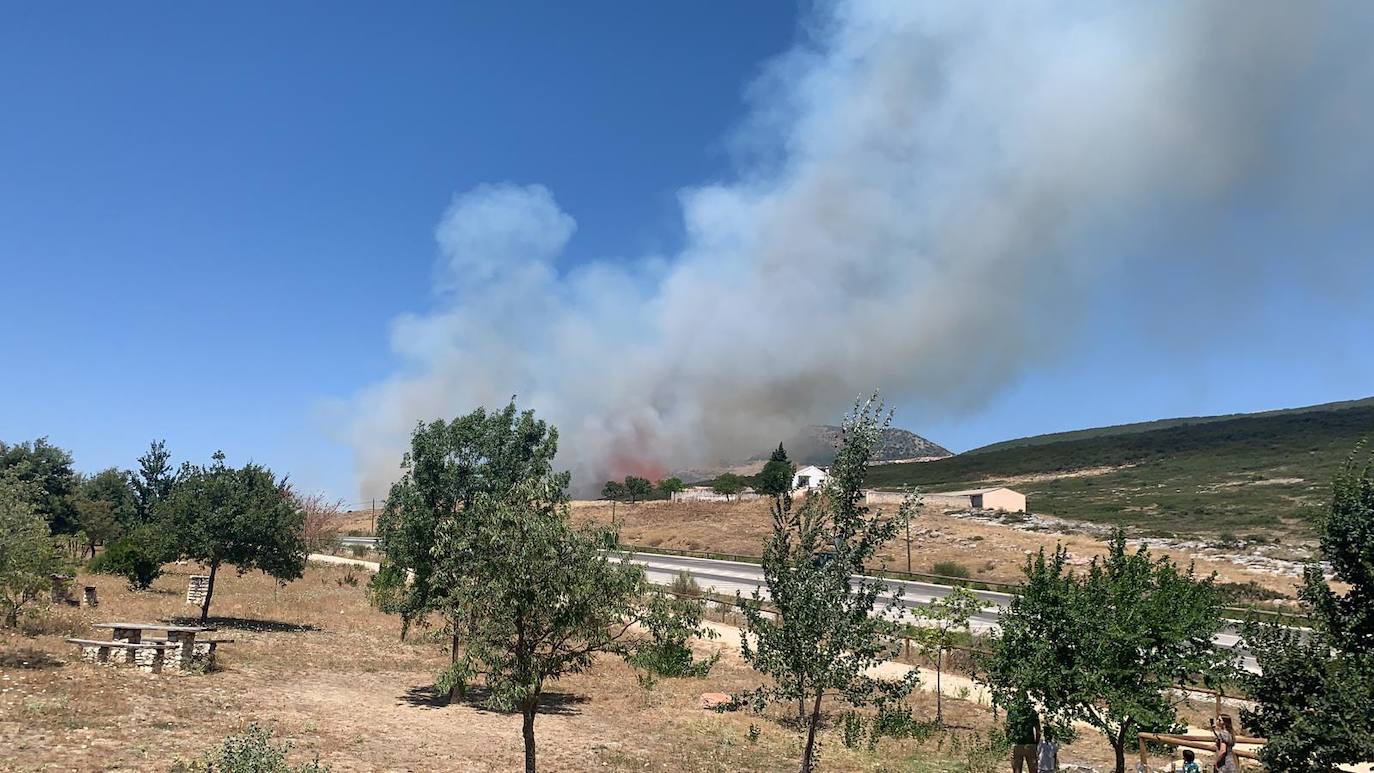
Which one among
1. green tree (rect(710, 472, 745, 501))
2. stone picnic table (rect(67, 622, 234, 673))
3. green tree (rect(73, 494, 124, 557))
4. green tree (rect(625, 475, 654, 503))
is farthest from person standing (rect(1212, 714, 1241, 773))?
green tree (rect(625, 475, 654, 503))

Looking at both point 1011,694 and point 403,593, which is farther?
point 403,593

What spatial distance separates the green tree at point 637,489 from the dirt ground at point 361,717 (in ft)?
342

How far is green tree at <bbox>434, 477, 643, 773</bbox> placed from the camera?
48.7ft

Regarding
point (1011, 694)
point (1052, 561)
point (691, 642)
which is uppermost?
point (1052, 561)

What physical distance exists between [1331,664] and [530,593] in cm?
1323

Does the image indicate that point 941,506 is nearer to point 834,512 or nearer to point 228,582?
point 228,582

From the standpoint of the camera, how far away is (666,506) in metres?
124

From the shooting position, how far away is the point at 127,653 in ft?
90.1

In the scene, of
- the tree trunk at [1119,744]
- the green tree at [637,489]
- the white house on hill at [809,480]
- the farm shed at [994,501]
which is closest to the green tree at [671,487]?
the green tree at [637,489]

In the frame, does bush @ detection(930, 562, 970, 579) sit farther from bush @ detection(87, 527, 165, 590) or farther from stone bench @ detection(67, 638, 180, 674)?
stone bench @ detection(67, 638, 180, 674)

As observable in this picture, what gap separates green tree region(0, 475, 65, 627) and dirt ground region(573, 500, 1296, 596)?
3937cm

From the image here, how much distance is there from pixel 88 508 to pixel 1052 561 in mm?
78033

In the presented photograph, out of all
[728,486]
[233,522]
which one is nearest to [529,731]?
[233,522]

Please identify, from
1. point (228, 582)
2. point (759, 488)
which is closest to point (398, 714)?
point (228, 582)
